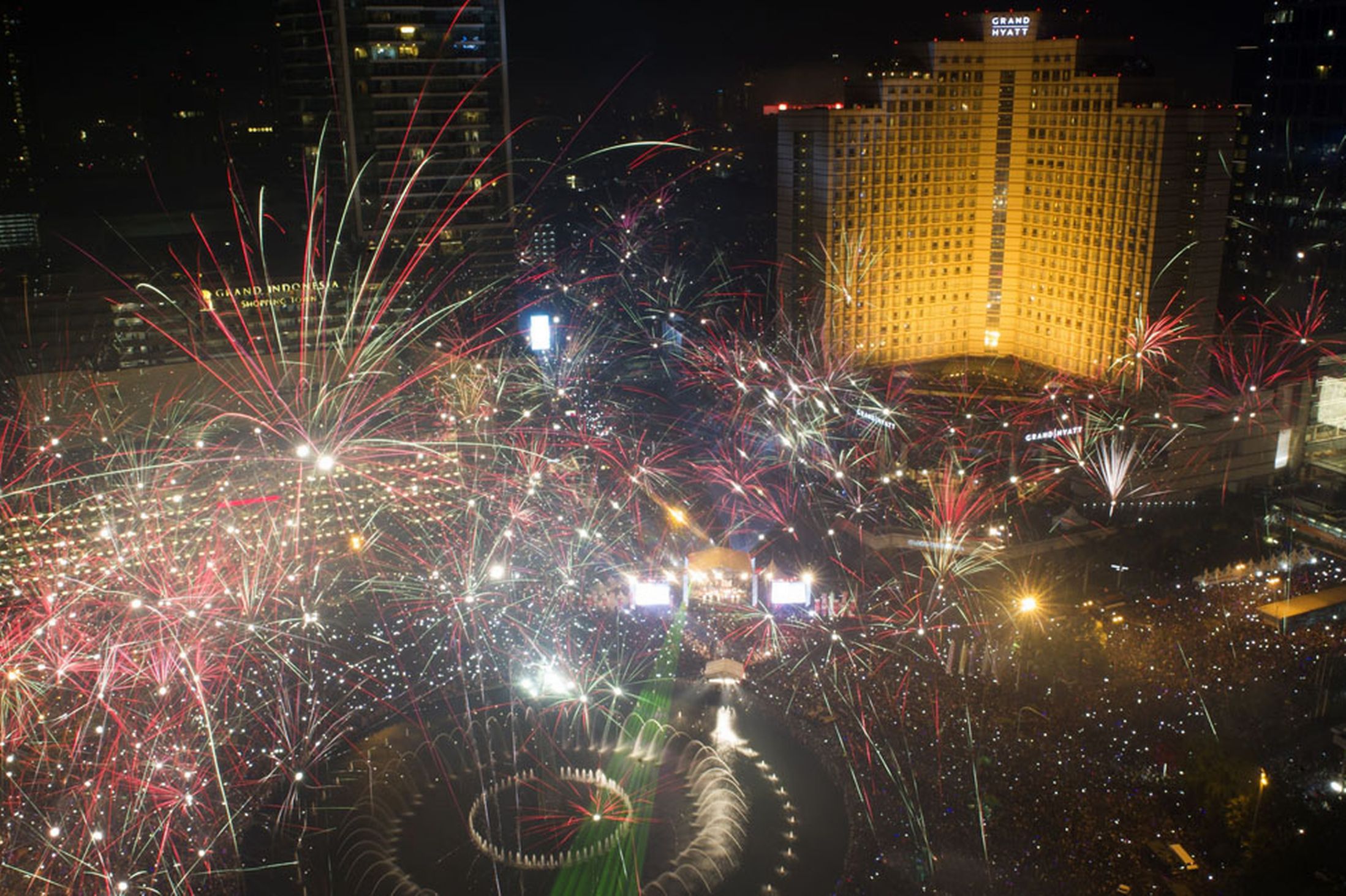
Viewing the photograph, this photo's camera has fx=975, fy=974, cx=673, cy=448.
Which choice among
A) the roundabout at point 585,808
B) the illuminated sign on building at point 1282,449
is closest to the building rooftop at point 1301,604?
the illuminated sign on building at point 1282,449

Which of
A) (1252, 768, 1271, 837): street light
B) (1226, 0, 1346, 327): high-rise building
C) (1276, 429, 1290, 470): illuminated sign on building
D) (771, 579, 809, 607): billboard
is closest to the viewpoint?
(1252, 768, 1271, 837): street light

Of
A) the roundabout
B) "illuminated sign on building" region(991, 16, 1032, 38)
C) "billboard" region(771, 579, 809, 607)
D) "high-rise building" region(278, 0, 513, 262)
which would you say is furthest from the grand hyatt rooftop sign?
the roundabout

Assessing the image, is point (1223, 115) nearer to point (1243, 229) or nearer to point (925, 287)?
point (925, 287)

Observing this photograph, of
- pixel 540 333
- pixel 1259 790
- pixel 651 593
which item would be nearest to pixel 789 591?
pixel 651 593

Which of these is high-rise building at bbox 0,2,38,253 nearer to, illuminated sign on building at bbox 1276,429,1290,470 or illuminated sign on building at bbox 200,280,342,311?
illuminated sign on building at bbox 200,280,342,311

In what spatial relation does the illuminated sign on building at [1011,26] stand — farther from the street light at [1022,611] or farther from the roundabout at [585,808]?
the roundabout at [585,808]

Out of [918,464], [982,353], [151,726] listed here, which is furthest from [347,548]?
[982,353]
